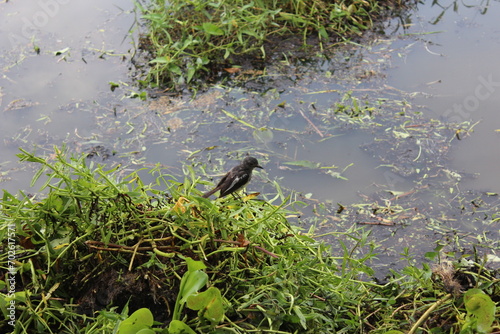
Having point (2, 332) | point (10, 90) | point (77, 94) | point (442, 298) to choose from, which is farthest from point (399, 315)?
point (10, 90)

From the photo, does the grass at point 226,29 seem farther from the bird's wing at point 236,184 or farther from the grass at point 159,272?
the grass at point 159,272

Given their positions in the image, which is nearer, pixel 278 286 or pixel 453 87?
pixel 278 286

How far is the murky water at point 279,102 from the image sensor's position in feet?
17.4

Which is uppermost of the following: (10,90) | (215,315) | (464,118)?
(215,315)

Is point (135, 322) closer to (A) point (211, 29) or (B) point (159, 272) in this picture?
(B) point (159, 272)

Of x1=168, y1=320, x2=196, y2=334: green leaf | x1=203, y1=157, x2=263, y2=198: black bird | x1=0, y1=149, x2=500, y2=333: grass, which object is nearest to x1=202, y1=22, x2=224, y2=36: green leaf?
x1=203, y1=157, x2=263, y2=198: black bird

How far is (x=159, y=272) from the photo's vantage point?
3156 millimetres

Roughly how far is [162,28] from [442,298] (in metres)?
4.81

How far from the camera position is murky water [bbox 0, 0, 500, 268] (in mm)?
5312

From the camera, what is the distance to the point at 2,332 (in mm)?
2920

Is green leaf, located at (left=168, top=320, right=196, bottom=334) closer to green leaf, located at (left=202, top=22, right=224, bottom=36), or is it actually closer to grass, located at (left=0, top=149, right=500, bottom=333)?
grass, located at (left=0, top=149, right=500, bottom=333)

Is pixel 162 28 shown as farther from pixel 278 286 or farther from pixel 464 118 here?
pixel 278 286

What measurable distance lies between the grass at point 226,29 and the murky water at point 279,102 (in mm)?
355

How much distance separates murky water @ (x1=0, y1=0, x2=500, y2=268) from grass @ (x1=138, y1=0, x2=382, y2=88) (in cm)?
36
